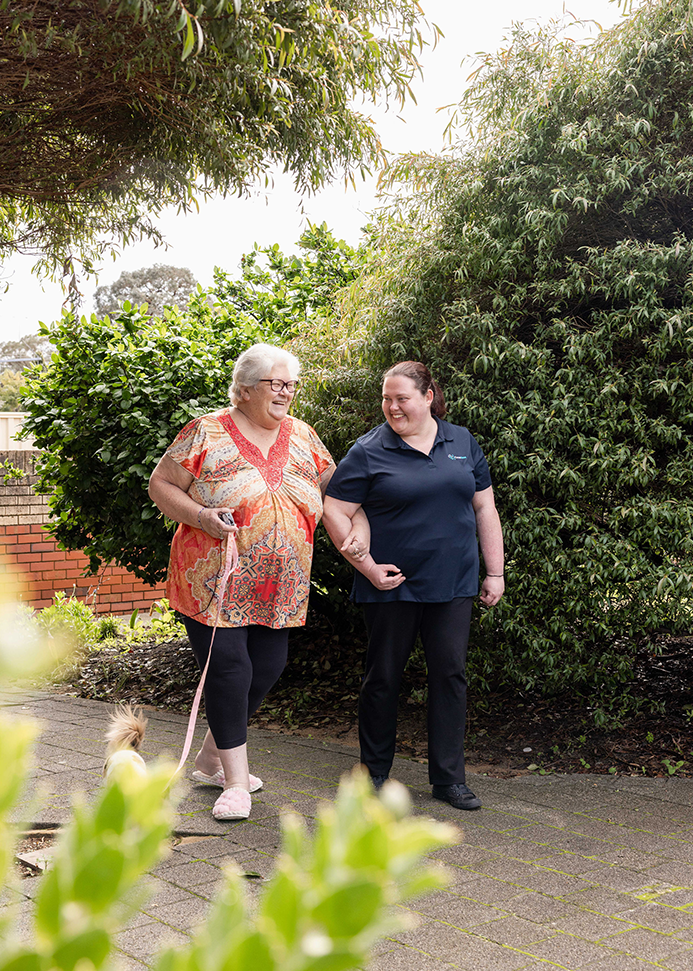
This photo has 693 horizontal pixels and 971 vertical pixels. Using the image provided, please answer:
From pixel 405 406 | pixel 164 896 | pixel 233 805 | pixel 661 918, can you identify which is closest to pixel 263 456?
pixel 405 406

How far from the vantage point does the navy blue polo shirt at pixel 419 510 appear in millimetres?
4543

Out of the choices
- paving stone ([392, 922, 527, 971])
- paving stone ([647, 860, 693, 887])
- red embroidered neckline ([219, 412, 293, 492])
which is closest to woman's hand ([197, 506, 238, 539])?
red embroidered neckline ([219, 412, 293, 492])

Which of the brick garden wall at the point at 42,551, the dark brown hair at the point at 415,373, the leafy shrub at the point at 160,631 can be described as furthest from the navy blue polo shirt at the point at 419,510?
the brick garden wall at the point at 42,551

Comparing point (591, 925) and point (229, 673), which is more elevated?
point (229, 673)

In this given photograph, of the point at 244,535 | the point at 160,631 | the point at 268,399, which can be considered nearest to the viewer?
the point at 244,535

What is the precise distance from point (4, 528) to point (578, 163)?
297 inches

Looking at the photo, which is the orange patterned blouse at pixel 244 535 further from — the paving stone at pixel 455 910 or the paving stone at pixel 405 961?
the paving stone at pixel 405 961

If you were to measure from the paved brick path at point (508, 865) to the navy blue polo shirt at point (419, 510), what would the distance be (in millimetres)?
1037

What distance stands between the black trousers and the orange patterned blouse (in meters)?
0.42

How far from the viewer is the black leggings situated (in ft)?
14.5

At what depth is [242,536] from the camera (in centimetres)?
443

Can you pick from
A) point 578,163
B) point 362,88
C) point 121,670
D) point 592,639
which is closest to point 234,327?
point 362,88

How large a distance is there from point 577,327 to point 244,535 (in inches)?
82.0

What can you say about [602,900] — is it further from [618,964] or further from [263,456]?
[263,456]
